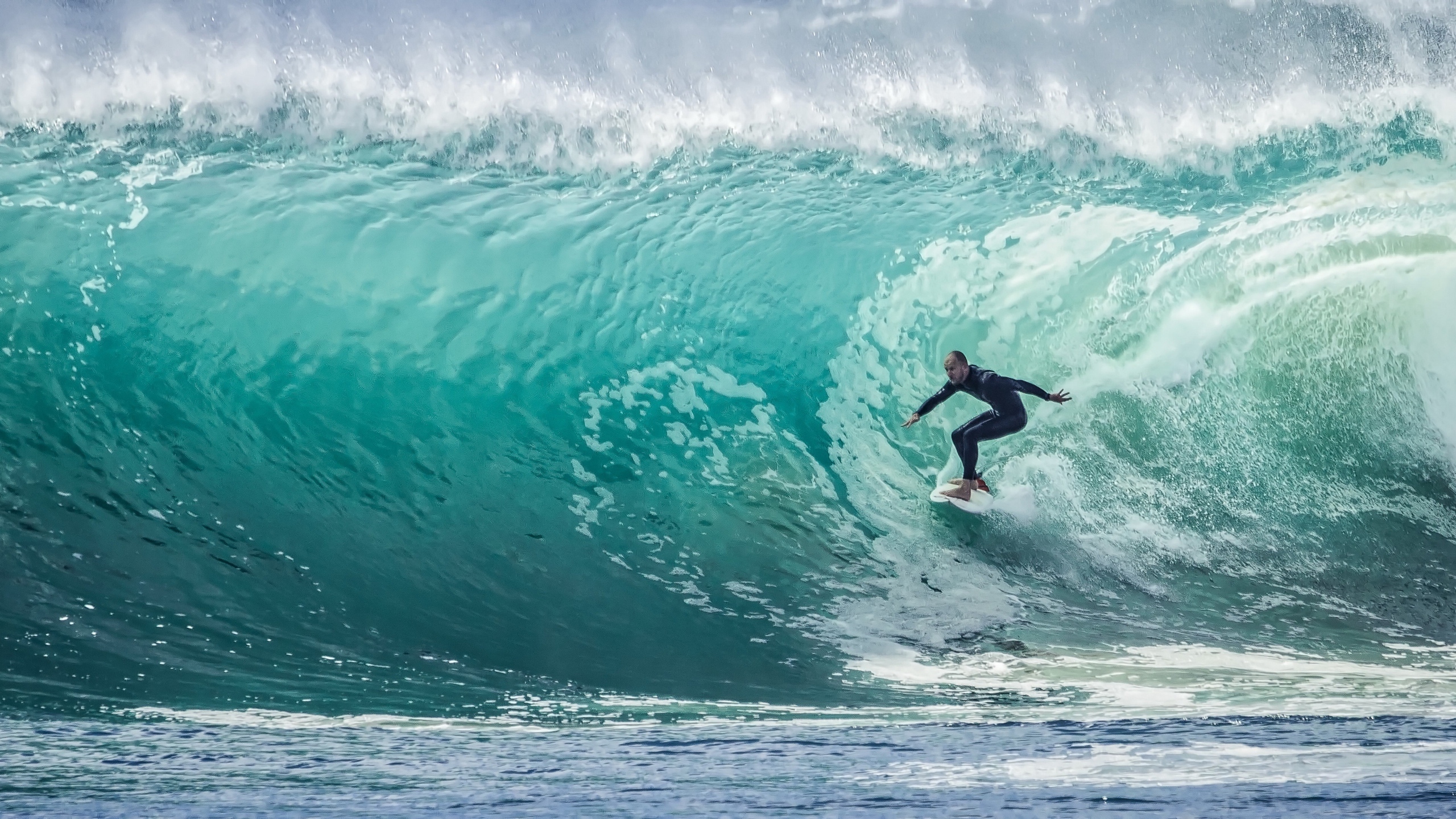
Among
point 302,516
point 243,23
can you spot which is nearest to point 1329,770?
point 302,516

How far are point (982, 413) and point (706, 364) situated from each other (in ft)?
5.80

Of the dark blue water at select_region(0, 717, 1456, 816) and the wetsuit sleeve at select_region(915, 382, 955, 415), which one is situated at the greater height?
the wetsuit sleeve at select_region(915, 382, 955, 415)

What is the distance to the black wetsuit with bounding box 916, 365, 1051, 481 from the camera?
5.82 meters

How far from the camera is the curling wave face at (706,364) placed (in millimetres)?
4793

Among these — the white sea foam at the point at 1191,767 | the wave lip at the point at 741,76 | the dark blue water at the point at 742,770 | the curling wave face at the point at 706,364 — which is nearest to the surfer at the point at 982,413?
the curling wave face at the point at 706,364

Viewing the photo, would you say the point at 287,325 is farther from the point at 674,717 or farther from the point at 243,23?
the point at 674,717

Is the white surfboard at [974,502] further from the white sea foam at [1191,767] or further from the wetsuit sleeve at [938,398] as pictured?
the white sea foam at [1191,767]

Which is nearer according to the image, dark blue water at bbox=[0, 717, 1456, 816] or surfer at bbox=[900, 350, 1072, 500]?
dark blue water at bbox=[0, 717, 1456, 816]

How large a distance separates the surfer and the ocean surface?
30 centimetres

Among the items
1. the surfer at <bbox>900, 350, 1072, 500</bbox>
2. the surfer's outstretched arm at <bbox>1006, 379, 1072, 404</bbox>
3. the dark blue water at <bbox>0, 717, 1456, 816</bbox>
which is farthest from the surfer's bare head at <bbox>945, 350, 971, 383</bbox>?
the dark blue water at <bbox>0, 717, 1456, 816</bbox>

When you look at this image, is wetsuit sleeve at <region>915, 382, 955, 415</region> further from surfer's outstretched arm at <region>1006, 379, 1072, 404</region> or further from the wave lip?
the wave lip

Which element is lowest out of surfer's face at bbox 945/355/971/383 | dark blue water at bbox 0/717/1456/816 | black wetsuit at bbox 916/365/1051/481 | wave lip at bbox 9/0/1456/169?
dark blue water at bbox 0/717/1456/816

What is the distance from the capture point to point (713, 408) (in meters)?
6.65

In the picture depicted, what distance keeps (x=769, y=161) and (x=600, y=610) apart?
4.27 m
